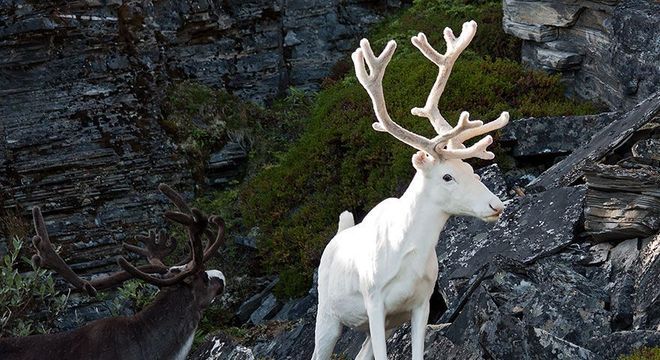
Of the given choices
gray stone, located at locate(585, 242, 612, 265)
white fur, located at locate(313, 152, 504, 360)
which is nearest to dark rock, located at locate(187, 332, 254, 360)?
white fur, located at locate(313, 152, 504, 360)

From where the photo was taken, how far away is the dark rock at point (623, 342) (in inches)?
358

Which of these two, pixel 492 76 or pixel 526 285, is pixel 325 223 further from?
Result: pixel 526 285

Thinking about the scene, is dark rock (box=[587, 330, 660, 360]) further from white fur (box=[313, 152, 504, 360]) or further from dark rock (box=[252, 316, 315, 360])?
dark rock (box=[252, 316, 315, 360])

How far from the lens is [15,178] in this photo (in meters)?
16.1

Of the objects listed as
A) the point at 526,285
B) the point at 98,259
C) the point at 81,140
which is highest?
the point at 526,285

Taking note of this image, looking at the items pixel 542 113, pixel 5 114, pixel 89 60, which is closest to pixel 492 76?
pixel 542 113

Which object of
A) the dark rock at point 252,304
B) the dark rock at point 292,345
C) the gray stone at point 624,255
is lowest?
the dark rock at point 252,304

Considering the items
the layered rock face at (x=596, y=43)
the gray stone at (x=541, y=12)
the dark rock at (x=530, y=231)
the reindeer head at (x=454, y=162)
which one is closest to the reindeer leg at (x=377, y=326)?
the reindeer head at (x=454, y=162)

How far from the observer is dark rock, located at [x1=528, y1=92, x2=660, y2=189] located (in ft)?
39.1

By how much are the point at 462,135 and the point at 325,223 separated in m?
6.94

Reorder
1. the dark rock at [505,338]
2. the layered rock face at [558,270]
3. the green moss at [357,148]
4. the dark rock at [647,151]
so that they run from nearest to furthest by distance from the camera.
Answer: the dark rock at [505,338] → the layered rock face at [558,270] → the dark rock at [647,151] → the green moss at [357,148]

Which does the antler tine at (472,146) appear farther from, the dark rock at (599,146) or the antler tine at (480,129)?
the dark rock at (599,146)

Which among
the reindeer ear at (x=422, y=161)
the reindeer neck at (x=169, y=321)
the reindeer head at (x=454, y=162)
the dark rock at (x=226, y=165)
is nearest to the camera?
the reindeer head at (x=454, y=162)

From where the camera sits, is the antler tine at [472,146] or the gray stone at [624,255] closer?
the antler tine at [472,146]
